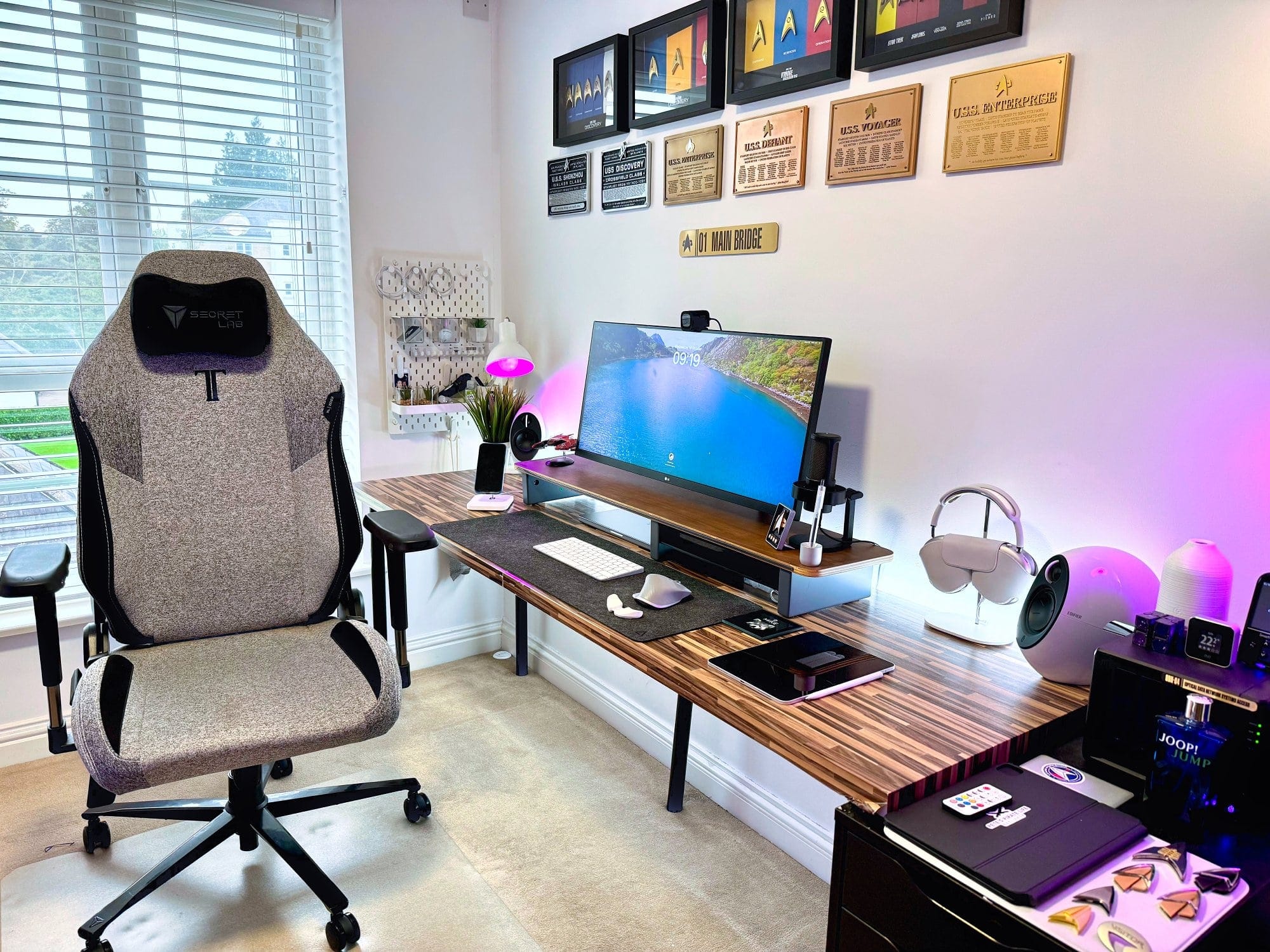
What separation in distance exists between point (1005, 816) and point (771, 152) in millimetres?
1470

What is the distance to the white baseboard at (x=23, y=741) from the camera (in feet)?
7.80

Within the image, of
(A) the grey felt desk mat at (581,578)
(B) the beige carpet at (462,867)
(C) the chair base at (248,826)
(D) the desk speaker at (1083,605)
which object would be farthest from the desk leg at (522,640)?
(D) the desk speaker at (1083,605)

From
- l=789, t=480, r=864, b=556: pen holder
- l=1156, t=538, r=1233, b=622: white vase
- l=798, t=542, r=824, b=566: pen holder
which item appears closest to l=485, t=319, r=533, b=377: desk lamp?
l=789, t=480, r=864, b=556: pen holder

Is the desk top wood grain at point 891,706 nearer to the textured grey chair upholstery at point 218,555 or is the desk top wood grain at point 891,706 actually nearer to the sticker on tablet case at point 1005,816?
the sticker on tablet case at point 1005,816

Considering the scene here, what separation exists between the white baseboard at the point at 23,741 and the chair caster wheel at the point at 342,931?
122 cm

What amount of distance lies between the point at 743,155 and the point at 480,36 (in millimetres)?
1336

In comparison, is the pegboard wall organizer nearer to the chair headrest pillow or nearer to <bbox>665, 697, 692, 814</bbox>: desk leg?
the chair headrest pillow

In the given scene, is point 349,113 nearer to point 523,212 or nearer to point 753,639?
point 523,212

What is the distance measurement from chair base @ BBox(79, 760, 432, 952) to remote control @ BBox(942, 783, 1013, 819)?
1218mm

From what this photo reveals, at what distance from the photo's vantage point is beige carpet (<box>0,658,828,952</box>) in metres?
Result: 1.77

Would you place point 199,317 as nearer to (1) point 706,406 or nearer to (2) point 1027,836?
(1) point 706,406

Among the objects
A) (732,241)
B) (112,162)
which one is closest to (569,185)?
(732,241)

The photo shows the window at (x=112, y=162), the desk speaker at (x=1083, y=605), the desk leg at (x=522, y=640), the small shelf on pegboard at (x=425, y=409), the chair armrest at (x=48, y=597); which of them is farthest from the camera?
the desk leg at (x=522, y=640)

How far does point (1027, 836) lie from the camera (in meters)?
1.06
